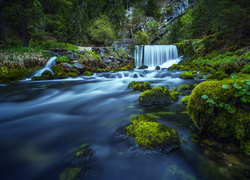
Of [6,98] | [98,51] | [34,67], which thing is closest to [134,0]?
[98,51]

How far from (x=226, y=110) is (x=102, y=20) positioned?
37.6 meters

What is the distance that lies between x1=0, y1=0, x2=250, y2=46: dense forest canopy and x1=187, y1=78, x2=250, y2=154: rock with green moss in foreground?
37.3 ft

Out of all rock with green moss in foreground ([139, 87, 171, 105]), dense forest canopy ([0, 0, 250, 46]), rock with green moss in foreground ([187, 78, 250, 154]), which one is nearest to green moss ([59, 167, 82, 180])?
rock with green moss in foreground ([187, 78, 250, 154])

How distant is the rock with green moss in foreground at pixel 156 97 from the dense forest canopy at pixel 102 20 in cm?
1021

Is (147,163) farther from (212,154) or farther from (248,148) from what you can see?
(248,148)

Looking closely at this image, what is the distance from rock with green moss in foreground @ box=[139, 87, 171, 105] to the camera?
4.36 m

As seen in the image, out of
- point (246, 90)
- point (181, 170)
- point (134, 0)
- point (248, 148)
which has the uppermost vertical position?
point (134, 0)

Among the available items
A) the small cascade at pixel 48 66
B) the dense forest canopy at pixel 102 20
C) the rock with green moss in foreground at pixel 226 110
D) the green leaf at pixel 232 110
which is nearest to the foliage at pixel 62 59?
the small cascade at pixel 48 66

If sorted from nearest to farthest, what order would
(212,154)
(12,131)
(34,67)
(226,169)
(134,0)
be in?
(226,169)
(212,154)
(12,131)
(34,67)
(134,0)

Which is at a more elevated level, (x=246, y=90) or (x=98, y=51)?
(x=98, y=51)

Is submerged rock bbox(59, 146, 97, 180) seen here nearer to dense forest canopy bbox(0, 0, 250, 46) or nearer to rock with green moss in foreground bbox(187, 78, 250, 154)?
rock with green moss in foreground bbox(187, 78, 250, 154)

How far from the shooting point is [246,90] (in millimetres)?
1655

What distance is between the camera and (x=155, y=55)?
73.8 feet

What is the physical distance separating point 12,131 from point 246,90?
503 centimetres
